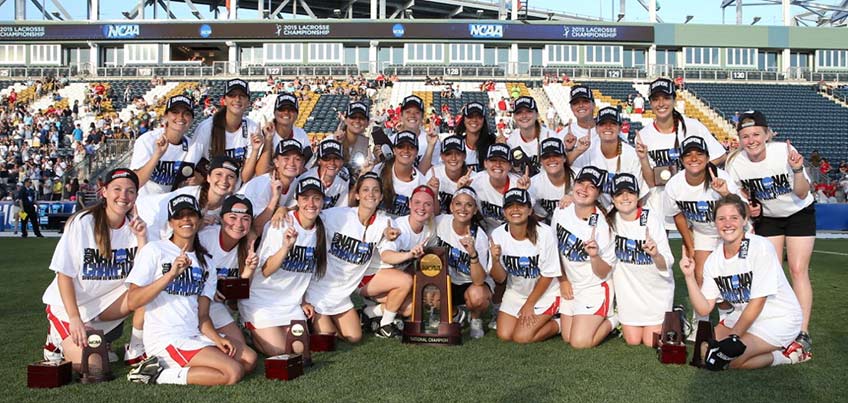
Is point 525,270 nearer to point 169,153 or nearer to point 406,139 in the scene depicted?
point 406,139

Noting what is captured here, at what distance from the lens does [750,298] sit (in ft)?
18.1

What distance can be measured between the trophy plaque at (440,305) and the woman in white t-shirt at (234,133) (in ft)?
6.09

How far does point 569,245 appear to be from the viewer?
6574 millimetres

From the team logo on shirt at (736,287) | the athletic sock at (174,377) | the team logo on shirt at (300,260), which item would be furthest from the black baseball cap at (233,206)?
the team logo on shirt at (736,287)

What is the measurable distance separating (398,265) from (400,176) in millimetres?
912

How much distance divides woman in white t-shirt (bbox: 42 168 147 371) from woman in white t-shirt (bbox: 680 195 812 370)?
4.04 meters

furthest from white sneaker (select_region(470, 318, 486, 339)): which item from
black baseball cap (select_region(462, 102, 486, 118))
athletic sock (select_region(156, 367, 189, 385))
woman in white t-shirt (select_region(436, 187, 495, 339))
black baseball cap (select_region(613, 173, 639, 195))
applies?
athletic sock (select_region(156, 367, 189, 385))

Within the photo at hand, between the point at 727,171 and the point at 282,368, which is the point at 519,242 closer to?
the point at 727,171

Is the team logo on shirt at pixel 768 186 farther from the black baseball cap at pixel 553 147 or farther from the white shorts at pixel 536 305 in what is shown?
the white shorts at pixel 536 305

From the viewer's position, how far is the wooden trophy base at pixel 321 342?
6.16 m

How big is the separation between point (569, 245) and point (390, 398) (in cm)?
255

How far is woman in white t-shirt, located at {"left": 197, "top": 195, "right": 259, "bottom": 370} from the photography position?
5.66m

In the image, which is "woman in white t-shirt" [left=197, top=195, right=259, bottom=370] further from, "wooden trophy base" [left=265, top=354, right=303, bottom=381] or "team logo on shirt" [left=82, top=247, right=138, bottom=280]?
"team logo on shirt" [left=82, top=247, right=138, bottom=280]

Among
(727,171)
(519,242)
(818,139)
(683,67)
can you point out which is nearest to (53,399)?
(519,242)
